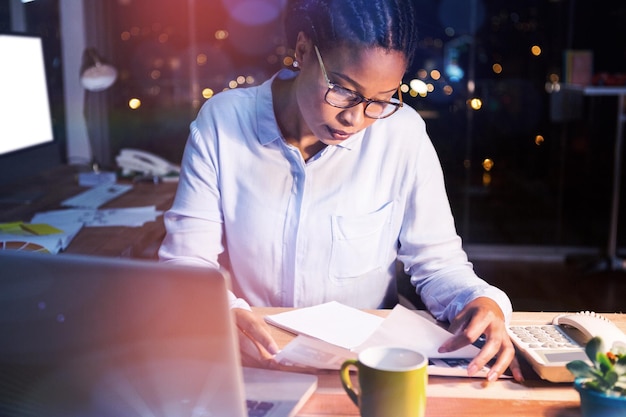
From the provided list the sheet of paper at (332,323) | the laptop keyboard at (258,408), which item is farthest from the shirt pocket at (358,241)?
the laptop keyboard at (258,408)

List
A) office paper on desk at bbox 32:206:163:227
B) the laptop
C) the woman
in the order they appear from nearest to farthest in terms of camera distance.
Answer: the laptop, the woman, office paper on desk at bbox 32:206:163:227

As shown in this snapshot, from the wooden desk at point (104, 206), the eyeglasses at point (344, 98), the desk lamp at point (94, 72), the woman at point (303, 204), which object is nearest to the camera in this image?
the eyeglasses at point (344, 98)

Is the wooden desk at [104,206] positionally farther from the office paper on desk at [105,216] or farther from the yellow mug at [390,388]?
the yellow mug at [390,388]

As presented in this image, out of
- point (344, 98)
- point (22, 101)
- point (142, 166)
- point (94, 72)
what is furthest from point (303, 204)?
point (94, 72)

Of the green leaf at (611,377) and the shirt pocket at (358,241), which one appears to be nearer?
the green leaf at (611,377)

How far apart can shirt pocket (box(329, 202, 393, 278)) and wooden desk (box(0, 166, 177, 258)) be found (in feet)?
1.92

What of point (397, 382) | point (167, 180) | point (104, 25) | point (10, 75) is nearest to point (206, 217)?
point (397, 382)

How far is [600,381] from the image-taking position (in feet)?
2.94

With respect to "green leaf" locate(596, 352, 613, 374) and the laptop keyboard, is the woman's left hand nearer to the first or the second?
"green leaf" locate(596, 352, 613, 374)

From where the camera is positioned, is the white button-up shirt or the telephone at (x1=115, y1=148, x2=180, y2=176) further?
the telephone at (x1=115, y1=148, x2=180, y2=176)

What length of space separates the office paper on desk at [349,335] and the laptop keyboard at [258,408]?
0.49 feet

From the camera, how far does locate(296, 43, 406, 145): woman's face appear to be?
4.41 ft

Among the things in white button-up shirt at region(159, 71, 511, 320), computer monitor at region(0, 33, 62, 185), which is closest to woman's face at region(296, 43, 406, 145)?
white button-up shirt at region(159, 71, 511, 320)

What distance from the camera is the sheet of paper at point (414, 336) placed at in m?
1.19
